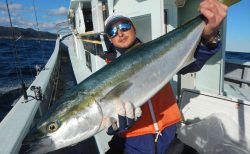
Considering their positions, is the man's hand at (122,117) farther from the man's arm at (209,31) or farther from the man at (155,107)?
the man's arm at (209,31)

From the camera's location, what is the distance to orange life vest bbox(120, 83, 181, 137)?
2.26 meters

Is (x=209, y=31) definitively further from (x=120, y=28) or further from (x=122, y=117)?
(x=122, y=117)

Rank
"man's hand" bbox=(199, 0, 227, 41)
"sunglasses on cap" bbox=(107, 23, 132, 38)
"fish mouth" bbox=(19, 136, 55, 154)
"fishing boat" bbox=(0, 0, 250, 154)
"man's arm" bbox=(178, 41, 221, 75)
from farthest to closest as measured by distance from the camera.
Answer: "fishing boat" bbox=(0, 0, 250, 154) < "sunglasses on cap" bbox=(107, 23, 132, 38) < "man's arm" bbox=(178, 41, 221, 75) < "man's hand" bbox=(199, 0, 227, 41) < "fish mouth" bbox=(19, 136, 55, 154)

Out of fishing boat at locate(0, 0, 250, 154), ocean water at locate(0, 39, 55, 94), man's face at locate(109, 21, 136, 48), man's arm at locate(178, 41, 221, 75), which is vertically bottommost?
ocean water at locate(0, 39, 55, 94)

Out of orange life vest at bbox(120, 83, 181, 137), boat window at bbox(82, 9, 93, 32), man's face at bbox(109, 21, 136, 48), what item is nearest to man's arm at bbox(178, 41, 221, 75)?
orange life vest at bbox(120, 83, 181, 137)

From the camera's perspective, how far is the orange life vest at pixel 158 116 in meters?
2.26

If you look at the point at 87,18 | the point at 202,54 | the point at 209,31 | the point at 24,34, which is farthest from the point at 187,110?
the point at 87,18

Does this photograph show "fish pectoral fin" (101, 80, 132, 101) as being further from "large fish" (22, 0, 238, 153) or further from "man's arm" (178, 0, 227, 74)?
"man's arm" (178, 0, 227, 74)

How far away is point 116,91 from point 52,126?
1.72ft

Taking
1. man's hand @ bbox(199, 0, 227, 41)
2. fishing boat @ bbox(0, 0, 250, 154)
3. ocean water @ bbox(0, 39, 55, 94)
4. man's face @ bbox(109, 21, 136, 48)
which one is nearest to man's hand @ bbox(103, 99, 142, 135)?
fishing boat @ bbox(0, 0, 250, 154)

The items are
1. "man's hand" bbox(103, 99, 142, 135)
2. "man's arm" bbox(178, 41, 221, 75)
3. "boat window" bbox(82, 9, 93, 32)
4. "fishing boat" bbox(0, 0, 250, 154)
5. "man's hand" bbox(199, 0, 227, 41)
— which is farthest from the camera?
"boat window" bbox(82, 9, 93, 32)

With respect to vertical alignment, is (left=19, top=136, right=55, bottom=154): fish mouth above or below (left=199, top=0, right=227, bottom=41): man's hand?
below

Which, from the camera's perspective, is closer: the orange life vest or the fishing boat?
the orange life vest

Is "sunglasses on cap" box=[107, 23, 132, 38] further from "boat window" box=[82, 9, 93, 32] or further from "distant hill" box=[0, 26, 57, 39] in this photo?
"boat window" box=[82, 9, 93, 32]
